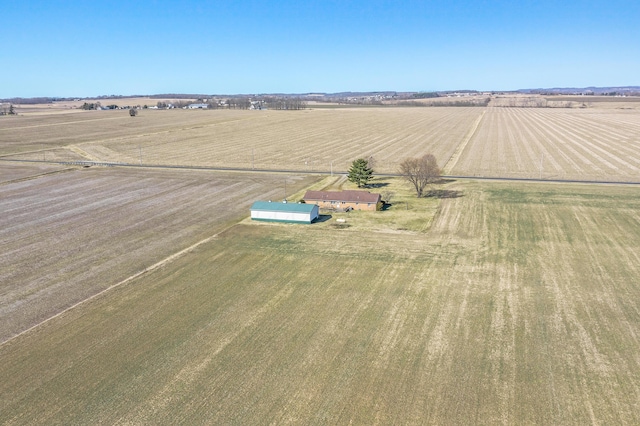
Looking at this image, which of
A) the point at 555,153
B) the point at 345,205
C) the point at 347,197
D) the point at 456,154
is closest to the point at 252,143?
the point at 456,154

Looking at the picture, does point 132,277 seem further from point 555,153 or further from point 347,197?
point 555,153

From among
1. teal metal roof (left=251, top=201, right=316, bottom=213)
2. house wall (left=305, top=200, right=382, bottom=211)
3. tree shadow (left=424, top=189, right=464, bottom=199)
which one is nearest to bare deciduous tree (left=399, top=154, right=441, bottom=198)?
tree shadow (left=424, top=189, right=464, bottom=199)

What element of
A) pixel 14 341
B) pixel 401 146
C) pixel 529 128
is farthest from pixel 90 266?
pixel 529 128

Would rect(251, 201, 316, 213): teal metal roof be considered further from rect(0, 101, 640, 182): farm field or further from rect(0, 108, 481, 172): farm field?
rect(0, 101, 640, 182): farm field

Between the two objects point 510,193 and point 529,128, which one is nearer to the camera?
point 510,193

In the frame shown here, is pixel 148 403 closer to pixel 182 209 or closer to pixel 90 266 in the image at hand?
pixel 90 266
